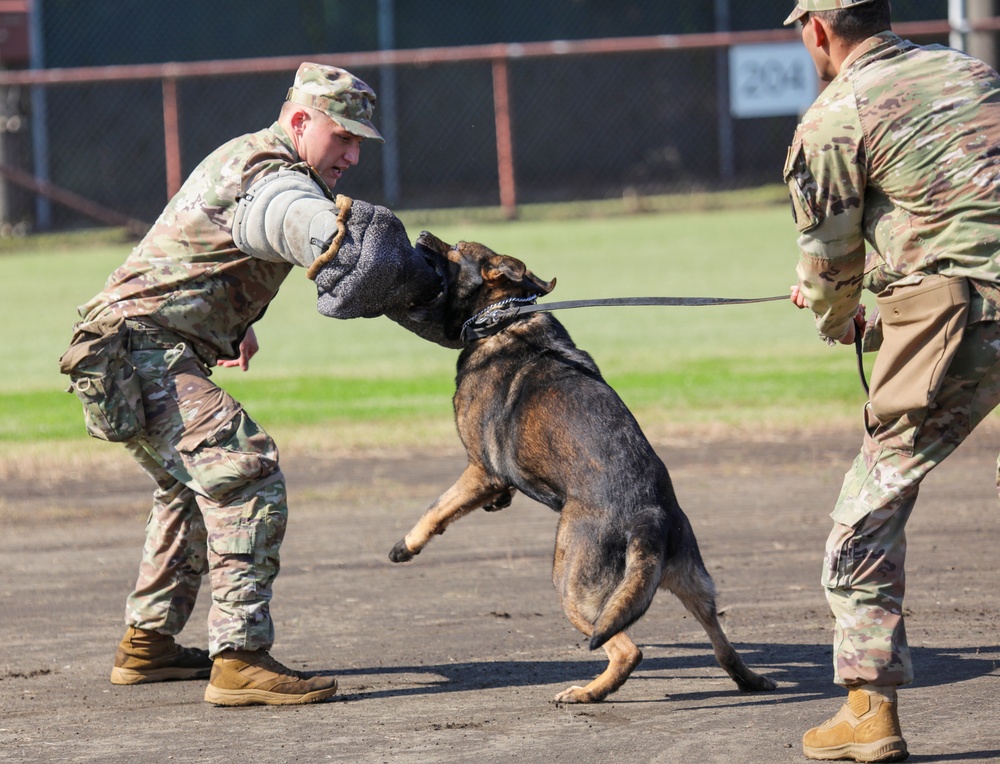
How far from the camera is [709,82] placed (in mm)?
21516

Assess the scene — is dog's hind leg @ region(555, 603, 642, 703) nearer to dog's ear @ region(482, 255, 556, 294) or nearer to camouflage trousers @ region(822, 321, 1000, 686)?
camouflage trousers @ region(822, 321, 1000, 686)

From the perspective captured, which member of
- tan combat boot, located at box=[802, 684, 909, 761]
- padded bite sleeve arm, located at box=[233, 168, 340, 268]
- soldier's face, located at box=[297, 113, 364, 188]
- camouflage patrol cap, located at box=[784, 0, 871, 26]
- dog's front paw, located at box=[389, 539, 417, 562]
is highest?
camouflage patrol cap, located at box=[784, 0, 871, 26]

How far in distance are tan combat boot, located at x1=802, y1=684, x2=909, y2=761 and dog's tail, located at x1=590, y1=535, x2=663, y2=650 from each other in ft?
2.27

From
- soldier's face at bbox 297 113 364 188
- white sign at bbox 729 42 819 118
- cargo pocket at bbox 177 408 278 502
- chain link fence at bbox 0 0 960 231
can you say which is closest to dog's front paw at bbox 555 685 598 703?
cargo pocket at bbox 177 408 278 502

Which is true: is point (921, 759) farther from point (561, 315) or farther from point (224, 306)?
point (561, 315)

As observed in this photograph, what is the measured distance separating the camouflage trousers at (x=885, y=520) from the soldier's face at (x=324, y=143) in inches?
77.9

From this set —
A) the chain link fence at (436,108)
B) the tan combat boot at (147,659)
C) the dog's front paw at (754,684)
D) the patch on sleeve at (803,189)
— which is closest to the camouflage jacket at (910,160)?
the patch on sleeve at (803,189)

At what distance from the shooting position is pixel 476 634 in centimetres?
543

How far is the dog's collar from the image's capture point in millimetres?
4961

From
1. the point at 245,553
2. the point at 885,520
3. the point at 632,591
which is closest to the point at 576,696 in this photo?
the point at 632,591

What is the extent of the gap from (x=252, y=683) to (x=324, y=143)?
5.99 feet

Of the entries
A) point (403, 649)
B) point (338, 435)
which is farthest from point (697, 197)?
point (403, 649)

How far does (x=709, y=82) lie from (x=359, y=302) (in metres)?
18.2

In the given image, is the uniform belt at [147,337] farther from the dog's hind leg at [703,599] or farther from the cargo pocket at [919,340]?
the cargo pocket at [919,340]
